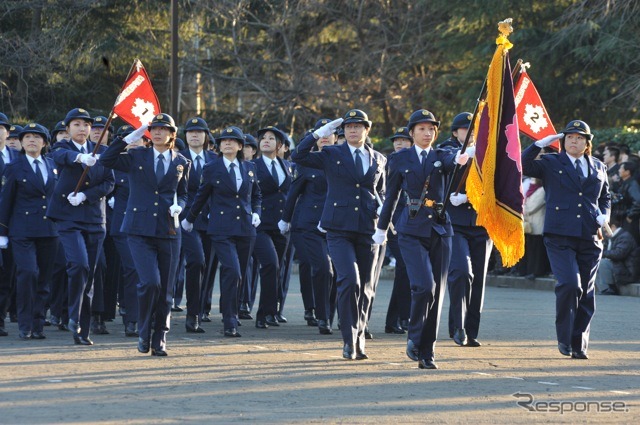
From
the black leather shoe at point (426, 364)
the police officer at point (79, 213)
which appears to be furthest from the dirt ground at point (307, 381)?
the police officer at point (79, 213)

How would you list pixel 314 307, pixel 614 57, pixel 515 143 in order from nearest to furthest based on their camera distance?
pixel 515 143 → pixel 314 307 → pixel 614 57

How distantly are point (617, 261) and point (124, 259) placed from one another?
28.3ft

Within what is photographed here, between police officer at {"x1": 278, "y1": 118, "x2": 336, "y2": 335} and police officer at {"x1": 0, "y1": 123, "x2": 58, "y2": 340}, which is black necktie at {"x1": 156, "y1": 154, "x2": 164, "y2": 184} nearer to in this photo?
police officer at {"x1": 0, "y1": 123, "x2": 58, "y2": 340}

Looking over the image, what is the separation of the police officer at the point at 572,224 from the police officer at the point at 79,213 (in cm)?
411

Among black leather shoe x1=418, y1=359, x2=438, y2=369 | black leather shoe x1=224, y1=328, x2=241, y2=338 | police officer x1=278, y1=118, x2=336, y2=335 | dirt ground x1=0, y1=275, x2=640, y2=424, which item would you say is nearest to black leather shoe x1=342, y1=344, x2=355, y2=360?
dirt ground x1=0, y1=275, x2=640, y2=424

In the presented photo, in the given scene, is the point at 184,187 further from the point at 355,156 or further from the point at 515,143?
the point at 515,143

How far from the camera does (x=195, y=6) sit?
35.9m

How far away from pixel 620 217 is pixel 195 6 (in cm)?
1914

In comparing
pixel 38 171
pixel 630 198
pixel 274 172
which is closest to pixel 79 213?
pixel 38 171

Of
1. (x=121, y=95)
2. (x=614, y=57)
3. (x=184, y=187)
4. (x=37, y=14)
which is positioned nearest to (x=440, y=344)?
(x=184, y=187)

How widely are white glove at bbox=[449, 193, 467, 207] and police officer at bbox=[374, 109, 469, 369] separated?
1163 mm

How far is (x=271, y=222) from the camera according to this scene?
1518cm

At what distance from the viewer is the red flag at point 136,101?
12.3m

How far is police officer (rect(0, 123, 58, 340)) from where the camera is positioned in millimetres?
12930
